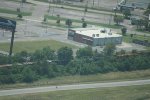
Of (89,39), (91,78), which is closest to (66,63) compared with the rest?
(91,78)

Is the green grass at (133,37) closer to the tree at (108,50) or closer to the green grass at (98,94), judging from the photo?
the tree at (108,50)

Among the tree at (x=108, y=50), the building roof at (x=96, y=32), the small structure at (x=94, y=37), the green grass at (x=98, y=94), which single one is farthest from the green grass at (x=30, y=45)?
the green grass at (x=98, y=94)

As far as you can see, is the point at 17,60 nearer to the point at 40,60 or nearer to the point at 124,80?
the point at 40,60

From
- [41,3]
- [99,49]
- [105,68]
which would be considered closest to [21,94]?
[105,68]

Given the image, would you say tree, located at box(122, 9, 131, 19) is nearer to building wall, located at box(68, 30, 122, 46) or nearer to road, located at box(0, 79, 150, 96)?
building wall, located at box(68, 30, 122, 46)

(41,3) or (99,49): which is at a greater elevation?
(41,3)
